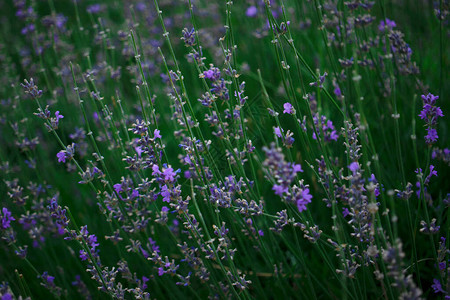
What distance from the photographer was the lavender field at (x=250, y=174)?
1460 mm

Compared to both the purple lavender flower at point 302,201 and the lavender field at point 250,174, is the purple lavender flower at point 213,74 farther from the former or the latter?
the purple lavender flower at point 302,201

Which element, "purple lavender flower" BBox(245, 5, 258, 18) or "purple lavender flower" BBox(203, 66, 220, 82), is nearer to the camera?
"purple lavender flower" BBox(203, 66, 220, 82)

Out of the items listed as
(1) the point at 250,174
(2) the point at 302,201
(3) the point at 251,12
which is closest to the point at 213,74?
(2) the point at 302,201

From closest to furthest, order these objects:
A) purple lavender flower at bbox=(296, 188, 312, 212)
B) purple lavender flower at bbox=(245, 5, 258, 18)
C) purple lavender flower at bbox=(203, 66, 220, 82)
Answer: purple lavender flower at bbox=(296, 188, 312, 212) < purple lavender flower at bbox=(203, 66, 220, 82) < purple lavender flower at bbox=(245, 5, 258, 18)

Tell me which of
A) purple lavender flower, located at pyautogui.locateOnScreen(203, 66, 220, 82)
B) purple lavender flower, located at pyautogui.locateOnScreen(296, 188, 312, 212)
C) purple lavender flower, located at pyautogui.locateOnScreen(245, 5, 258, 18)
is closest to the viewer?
purple lavender flower, located at pyautogui.locateOnScreen(296, 188, 312, 212)

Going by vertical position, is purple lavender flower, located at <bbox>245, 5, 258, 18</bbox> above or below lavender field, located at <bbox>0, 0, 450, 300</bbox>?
above

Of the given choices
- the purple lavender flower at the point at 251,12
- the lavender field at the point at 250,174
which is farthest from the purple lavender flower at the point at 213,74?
the purple lavender flower at the point at 251,12

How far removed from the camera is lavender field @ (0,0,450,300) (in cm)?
146

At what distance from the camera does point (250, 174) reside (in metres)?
2.40

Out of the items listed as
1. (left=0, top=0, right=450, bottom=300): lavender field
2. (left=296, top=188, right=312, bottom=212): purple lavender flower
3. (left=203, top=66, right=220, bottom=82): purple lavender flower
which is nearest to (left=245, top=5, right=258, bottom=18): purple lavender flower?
(left=0, top=0, right=450, bottom=300): lavender field

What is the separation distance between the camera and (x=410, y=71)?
2041 mm

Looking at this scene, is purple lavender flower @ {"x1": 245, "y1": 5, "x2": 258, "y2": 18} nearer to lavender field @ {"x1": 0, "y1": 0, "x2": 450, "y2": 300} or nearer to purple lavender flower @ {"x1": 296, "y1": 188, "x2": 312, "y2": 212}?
lavender field @ {"x1": 0, "y1": 0, "x2": 450, "y2": 300}

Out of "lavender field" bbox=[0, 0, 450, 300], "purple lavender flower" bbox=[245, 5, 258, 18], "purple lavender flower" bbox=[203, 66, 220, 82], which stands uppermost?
"purple lavender flower" bbox=[245, 5, 258, 18]

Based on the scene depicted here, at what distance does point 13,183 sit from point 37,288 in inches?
22.7
